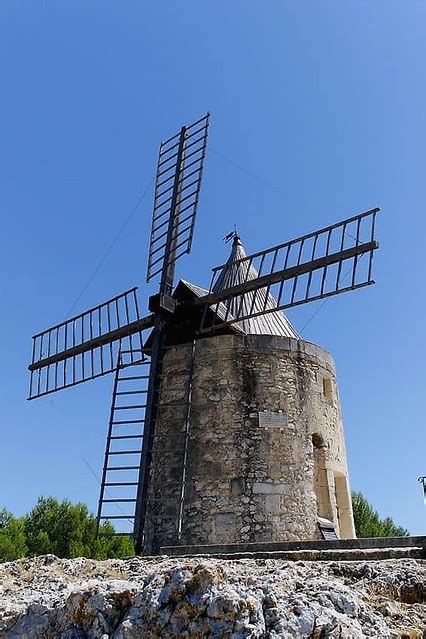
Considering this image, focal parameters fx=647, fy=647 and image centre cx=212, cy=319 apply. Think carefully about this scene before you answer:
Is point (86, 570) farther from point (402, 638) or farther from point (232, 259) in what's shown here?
point (232, 259)

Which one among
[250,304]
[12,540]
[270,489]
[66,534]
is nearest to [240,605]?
[270,489]

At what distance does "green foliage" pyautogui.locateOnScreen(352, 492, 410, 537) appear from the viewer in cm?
1931

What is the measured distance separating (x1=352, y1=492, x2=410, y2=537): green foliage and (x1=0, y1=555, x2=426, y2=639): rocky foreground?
1658 cm

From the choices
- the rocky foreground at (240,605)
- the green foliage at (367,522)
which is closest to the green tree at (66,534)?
the green foliage at (367,522)

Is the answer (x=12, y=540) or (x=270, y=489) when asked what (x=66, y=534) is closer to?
(x=12, y=540)

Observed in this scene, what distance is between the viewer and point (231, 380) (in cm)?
838

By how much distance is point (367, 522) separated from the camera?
1998 centimetres

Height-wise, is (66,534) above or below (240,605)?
above

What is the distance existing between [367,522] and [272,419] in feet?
44.1

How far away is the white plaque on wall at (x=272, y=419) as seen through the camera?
26.7 feet

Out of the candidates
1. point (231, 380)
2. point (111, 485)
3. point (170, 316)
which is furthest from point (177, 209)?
point (111, 485)

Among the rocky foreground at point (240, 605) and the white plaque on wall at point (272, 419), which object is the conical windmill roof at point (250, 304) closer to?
the white plaque on wall at point (272, 419)

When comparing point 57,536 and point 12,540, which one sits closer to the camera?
point 12,540

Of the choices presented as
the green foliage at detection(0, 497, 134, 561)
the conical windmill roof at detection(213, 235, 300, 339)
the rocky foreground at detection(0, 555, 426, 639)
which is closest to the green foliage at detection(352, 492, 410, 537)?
the green foliage at detection(0, 497, 134, 561)
